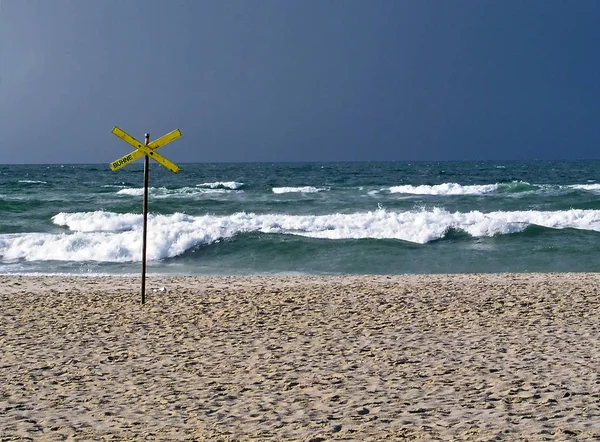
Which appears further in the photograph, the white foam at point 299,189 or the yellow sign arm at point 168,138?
the white foam at point 299,189

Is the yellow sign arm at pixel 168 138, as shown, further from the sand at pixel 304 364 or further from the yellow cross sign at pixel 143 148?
the sand at pixel 304 364

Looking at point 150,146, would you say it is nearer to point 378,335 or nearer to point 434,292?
point 378,335

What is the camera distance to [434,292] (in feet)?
38.2

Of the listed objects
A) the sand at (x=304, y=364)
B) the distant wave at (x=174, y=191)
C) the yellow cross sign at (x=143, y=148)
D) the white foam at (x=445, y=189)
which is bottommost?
the sand at (x=304, y=364)

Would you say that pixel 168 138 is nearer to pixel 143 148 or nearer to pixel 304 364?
pixel 143 148

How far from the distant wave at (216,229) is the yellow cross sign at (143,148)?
9.98 metres

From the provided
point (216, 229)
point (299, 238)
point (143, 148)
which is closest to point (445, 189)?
point (299, 238)

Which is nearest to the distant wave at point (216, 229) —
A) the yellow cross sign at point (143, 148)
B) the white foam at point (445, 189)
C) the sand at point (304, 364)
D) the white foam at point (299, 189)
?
the sand at point (304, 364)

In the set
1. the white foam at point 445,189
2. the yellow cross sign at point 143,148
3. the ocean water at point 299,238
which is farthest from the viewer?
the white foam at point 445,189

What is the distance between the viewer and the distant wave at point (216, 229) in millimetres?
19812

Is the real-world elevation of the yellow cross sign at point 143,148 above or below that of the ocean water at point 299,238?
above

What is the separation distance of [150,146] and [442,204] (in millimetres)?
26342

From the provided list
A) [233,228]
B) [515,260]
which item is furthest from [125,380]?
[233,228]

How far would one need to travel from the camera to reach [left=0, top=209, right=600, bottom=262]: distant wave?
780 inches
